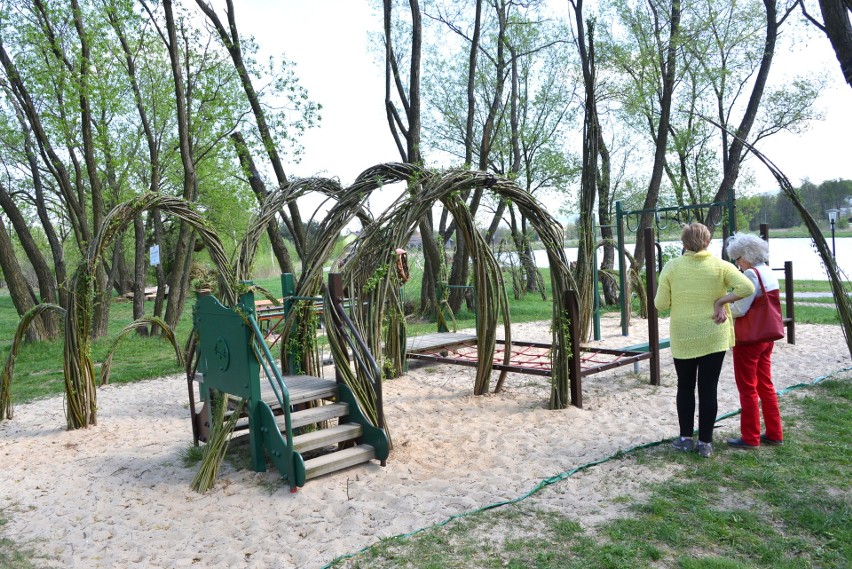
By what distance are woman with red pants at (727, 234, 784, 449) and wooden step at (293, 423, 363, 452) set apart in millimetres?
2491

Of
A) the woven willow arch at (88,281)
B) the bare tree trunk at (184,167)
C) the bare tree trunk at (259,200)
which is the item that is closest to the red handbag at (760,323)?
the woven willow arch at (88,281)

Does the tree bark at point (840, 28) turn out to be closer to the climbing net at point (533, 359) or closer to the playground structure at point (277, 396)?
the climbing net at point (533, 359)

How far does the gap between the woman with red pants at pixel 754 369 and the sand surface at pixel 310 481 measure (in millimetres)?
380

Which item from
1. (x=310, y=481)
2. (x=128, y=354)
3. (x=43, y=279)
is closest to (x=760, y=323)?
(x=310, y=481)

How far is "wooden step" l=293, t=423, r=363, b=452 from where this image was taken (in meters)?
4.23

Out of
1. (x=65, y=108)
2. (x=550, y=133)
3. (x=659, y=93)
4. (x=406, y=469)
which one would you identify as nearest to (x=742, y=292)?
(x=406, y=469)

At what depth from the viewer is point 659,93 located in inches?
642

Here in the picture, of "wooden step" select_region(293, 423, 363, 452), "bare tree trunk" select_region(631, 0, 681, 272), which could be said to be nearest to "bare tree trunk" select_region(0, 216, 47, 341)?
"wooden step" select_region(293, 423, 363, 452)

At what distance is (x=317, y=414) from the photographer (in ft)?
14.5

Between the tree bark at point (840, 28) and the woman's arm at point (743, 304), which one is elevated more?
the tree bark at point (840, 28)

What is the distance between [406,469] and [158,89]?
1281 centimetres

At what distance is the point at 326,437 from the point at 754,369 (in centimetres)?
277

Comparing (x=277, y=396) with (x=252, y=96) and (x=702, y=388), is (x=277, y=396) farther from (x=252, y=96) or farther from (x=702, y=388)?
(x=252, y=96)

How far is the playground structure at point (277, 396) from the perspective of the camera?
4.18m
